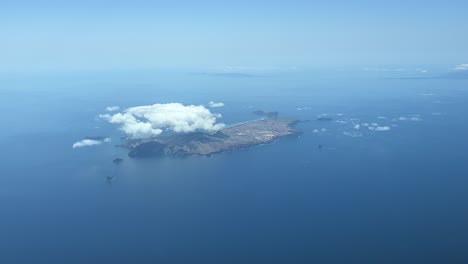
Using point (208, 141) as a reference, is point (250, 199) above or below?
below

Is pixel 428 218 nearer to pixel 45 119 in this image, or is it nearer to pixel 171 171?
pixel 171 171

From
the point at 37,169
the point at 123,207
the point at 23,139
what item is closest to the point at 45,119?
the point at 23,139

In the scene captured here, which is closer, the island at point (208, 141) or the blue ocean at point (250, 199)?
the blue ocean at point (250, 199)

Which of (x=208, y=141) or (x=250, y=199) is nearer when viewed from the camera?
(x=250, y=199)

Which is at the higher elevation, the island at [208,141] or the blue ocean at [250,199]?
the island at [208,141]

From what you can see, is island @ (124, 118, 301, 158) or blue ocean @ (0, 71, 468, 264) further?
island @ (124, 118, 301, 158)
